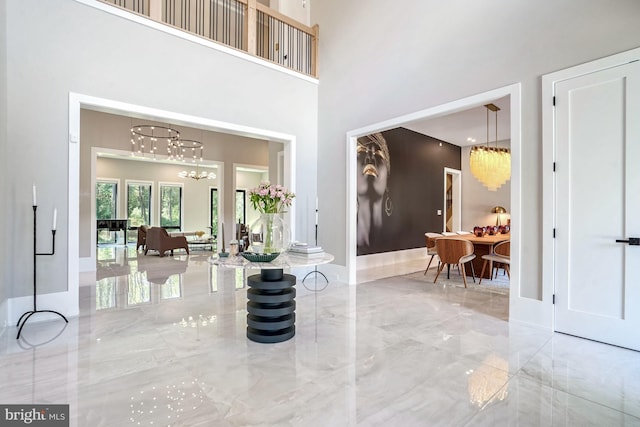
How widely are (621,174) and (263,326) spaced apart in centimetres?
348

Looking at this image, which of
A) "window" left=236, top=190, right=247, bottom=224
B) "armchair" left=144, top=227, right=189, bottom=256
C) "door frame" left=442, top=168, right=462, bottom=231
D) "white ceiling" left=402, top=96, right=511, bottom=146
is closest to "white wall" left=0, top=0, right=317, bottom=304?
"white ceiling" left=402, top=96, right=511, bottom=146

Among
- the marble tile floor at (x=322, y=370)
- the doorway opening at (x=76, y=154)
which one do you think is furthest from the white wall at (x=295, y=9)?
the marble tile floor at (x=322, y=370)

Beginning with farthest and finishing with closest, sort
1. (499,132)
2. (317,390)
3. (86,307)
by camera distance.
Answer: (499,132) → (86,307) → (317,390)

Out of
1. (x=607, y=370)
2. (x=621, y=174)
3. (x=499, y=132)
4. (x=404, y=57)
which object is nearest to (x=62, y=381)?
(x=607, y=370)

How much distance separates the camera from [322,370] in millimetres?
2434

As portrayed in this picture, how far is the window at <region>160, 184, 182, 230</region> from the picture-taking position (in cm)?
1313

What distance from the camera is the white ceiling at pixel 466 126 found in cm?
670

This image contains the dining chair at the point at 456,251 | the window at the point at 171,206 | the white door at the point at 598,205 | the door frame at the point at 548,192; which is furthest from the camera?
the window at the point at 171,206

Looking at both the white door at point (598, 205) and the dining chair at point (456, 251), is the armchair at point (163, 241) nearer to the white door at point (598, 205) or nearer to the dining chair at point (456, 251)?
the dining chair at point (456, 251)

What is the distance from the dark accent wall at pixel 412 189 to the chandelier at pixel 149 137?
213 inches

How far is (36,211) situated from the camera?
11.6ft

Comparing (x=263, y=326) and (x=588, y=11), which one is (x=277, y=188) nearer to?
(x=263, y=326)

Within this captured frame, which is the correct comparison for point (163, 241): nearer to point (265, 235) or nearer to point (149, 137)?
point (149, 137)

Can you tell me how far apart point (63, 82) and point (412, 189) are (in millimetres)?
7085
